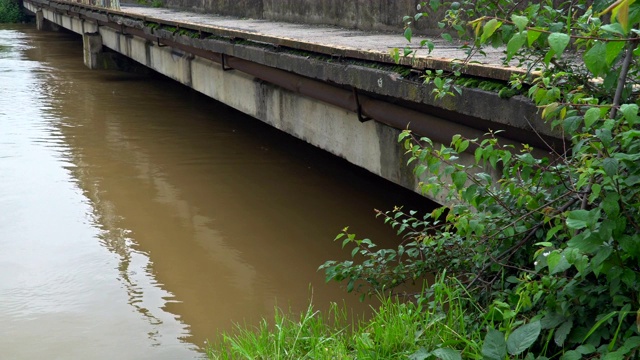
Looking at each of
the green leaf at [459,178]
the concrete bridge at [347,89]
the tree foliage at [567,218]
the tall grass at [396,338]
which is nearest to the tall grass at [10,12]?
the concrete bridge at [347,89]

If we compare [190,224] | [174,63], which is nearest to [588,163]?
[190,224]

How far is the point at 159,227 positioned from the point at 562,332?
4965 mm

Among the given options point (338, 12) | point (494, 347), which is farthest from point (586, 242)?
point (338, 12)

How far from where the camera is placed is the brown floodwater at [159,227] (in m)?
5.38

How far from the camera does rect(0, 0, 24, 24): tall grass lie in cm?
4541

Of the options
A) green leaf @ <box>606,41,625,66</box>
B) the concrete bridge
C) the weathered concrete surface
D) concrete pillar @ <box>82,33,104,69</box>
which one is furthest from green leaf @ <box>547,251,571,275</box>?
concrete pillar @ <box>82,33,104,69</box>

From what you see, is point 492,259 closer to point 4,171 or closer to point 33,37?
point 4,171

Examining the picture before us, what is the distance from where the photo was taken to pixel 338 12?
1054 centimetres

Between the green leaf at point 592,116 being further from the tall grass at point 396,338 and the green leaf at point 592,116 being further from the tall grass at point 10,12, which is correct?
the tall grass at point 10,12

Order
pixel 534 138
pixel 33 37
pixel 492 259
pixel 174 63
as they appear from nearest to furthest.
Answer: pixel 492 259 → pixel 534 138 → pixel 174 63 → pixel 33 37

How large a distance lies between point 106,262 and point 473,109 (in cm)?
335

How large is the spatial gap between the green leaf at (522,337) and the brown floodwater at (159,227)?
94.4 inches

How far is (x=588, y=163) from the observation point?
109 inches

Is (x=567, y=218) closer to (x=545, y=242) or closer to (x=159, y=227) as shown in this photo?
(x=545, y=242)
